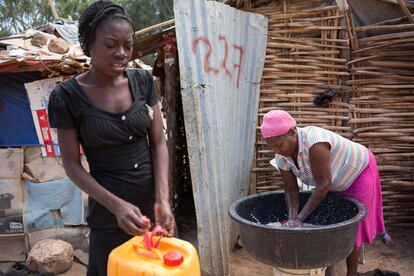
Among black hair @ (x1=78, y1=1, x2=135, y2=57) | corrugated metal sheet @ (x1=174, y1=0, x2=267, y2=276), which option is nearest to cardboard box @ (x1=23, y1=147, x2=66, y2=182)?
corrugated metal sheet @ (x1=174, y1=0, x2=267, y2=276)

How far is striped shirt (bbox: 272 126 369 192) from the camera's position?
9.34 feet

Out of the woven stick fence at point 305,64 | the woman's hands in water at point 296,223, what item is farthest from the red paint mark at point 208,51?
the woman's hands in water at point 296,223

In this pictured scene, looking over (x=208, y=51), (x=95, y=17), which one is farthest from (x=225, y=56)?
(x=95, y=17)

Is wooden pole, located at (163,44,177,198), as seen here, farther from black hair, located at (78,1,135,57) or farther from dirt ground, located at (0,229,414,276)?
black hair, located at (78,1,135,57)

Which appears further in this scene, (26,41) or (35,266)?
(26,41)

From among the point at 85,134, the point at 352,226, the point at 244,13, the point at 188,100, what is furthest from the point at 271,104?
the point at 85,134

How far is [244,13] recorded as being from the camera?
414cm

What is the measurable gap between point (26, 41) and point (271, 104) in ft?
10.7

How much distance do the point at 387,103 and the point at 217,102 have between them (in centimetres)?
191

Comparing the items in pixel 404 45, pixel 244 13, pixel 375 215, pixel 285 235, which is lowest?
pixel 375 215

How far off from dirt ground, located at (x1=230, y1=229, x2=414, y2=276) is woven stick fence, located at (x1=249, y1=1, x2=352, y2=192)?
1254 millimetres

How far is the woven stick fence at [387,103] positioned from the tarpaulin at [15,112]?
352 cm

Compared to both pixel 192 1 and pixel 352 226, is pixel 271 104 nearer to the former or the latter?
pixel 192 1

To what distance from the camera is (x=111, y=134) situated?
1748 millimetres
